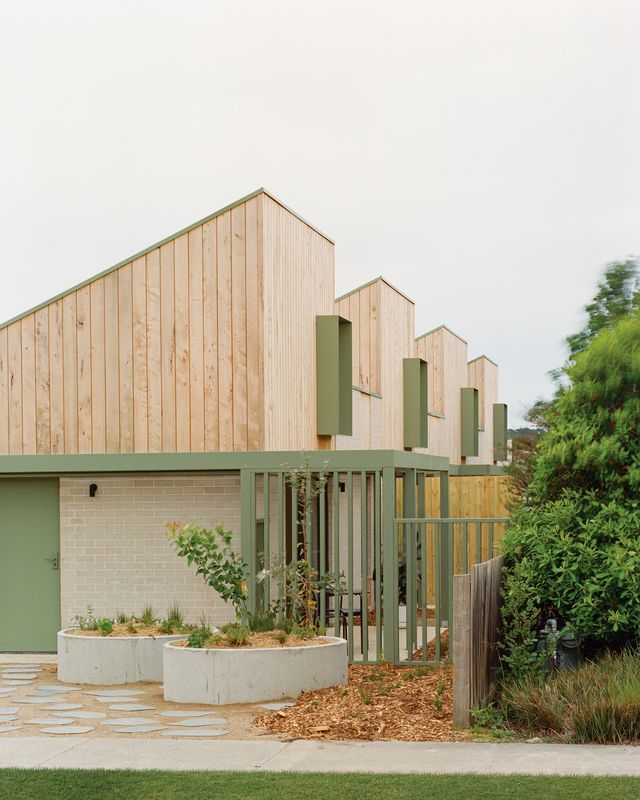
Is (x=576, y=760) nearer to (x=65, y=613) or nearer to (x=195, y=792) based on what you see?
(x=195, y=792)

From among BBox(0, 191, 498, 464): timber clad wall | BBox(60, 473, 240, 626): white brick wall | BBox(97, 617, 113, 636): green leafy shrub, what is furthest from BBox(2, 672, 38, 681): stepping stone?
BBox(0, 191, 498, 464): timber clad wall

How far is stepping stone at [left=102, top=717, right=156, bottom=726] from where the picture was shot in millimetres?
11445

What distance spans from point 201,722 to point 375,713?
1.58 metres

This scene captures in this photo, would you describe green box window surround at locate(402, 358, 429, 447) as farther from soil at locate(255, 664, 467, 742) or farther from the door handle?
soil at locate(255, 664, 467, 742)

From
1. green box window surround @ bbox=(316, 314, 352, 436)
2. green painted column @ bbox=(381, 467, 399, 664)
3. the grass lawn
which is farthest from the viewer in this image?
green box window surround @ bbox=(316, 314, 352, 436)

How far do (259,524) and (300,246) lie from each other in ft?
13.7

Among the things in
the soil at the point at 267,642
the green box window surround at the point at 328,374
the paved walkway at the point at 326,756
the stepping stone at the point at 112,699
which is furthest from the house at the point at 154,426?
the paved walkway at the point at 326,756

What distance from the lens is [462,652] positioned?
34.7 ft

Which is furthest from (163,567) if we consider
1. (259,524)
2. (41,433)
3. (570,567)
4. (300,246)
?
(570,567)

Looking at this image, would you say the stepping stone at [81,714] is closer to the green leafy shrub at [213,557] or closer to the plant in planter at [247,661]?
the plant in planter at [247,661]

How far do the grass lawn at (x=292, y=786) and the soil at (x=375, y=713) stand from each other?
1.65 metres

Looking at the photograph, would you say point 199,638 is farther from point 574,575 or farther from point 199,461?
point 199,461

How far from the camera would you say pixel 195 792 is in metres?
8.55

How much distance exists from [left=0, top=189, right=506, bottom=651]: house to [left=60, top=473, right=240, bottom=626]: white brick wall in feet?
0.06
